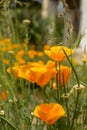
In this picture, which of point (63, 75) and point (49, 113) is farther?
point (63, 75)

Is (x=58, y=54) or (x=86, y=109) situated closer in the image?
(x=58, y=54)

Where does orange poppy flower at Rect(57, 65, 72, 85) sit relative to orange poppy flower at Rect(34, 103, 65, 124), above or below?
above

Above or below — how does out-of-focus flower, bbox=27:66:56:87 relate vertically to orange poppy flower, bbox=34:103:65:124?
above

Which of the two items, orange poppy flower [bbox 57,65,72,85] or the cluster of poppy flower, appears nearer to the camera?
the cluster of poppy flower

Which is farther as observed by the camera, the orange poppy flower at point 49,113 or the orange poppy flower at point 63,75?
the orange poppy flower at point 63,75

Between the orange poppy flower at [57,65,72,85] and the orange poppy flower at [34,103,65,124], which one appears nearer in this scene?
the orange poppy flower at [34,103,65,124]

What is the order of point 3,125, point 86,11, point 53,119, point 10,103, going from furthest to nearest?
point 86,11, point 10,103, point 3,125, point 53,119

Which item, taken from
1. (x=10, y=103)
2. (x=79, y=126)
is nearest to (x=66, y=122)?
(x=79, y=126)

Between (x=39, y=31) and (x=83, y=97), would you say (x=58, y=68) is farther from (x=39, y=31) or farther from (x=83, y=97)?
(x=39, y=31)
